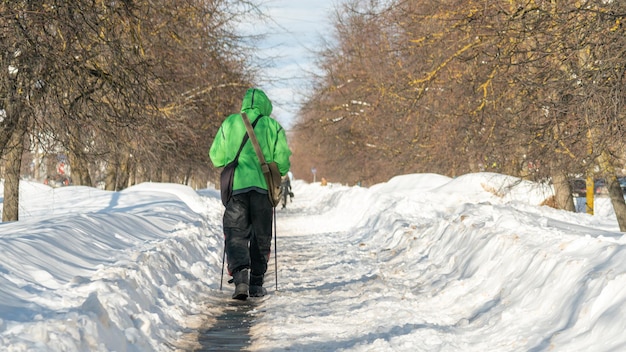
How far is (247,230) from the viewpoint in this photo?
7430 mm

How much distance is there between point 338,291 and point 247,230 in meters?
1.15

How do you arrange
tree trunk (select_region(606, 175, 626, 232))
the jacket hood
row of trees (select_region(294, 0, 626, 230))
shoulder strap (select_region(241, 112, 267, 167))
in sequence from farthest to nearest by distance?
1. tree trunk (select_region(606, 175, 626, 232))
2. row of trees (select_region(294, 0, 626, 230))
3. the jacket hood
4. shoulder strap (select_region(241, 112, 267, 167))

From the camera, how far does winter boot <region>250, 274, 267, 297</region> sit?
7411mm

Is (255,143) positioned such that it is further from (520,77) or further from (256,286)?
(520,77)

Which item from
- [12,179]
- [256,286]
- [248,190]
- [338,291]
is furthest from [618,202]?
[12,179]

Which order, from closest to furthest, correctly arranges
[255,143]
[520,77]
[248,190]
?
[255,143]
[248,190]
[520,77]

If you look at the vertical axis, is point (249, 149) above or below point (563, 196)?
above

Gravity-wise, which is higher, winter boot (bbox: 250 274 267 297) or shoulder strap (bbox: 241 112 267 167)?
shoulder strap (bbox: 241 112 267 167)

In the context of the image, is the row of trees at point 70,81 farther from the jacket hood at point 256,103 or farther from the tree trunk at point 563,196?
the tree trunk at point 563,196

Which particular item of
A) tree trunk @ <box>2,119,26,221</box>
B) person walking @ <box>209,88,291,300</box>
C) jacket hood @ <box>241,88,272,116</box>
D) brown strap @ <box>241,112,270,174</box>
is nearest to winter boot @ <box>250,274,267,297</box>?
person walking @ <box>209,88,291,300</box>

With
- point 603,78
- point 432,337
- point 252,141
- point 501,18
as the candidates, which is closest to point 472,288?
A: point 432,337

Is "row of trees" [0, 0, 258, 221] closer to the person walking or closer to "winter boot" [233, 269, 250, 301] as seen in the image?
the person walking

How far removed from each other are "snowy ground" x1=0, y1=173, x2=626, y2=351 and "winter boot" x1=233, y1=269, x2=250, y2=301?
0.73 feet

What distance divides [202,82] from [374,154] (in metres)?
19.0
